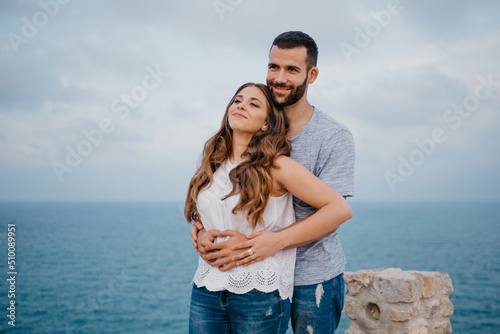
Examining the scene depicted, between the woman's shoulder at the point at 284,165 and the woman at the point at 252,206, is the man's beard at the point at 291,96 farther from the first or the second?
the woman's shoulder at the point at 284,165

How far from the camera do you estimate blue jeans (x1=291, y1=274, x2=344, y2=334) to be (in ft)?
7.79

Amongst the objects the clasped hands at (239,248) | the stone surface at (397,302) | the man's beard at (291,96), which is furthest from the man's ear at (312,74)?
the stone surface at (397,302)

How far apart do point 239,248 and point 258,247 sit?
10cm

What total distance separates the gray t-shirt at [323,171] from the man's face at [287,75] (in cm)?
24

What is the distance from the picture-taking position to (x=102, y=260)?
203ft

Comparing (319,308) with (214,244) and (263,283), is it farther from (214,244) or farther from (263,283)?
(214,244)

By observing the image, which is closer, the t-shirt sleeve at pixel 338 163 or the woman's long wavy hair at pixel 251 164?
the woman's long wavy hair at pixel 251 164

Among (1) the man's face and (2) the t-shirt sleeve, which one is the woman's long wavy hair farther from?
(2) the t-shirt sleeve

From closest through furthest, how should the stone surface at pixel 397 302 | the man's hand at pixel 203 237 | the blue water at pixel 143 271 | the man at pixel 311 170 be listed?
1. the man's hand at pixel 203 237
2. the man at pixel 311 170
3. the stone surface at pixel 397 302
4. the blue water at pixel 143 271

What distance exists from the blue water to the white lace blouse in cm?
3223

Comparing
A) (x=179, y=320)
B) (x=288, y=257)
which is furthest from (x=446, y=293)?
(x=179, y=320)

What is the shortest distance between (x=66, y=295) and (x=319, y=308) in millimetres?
48539

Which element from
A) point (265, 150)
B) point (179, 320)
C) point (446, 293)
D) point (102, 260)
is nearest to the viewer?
point (265, 150)

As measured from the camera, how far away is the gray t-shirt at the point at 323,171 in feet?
7.85
